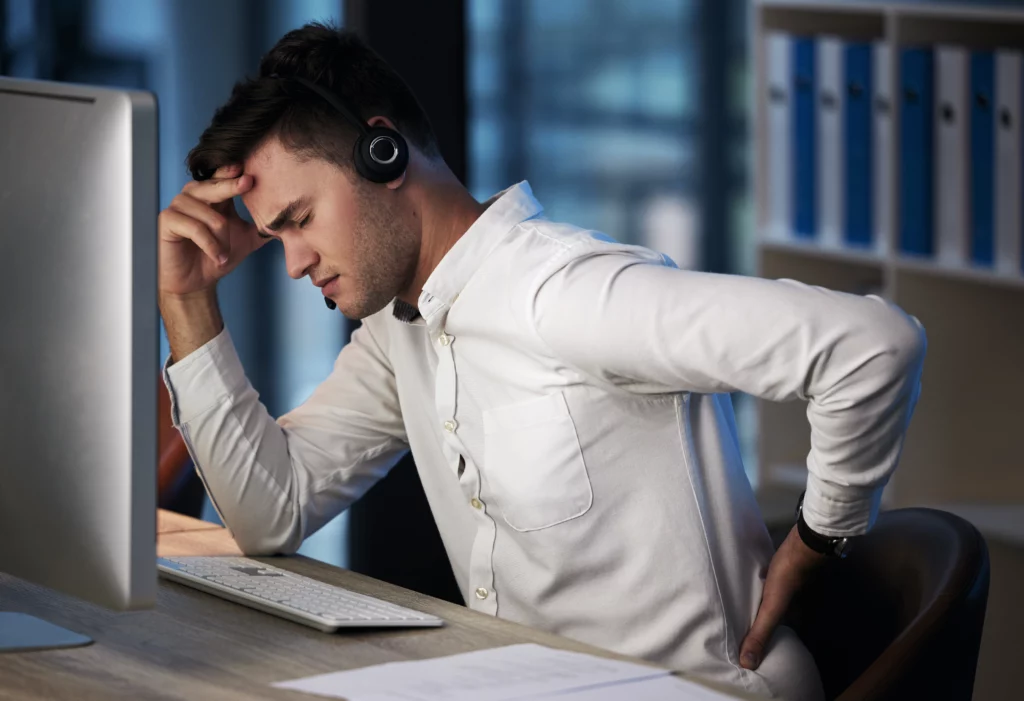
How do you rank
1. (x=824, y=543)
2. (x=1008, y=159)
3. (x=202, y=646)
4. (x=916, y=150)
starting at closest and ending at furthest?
(x=202, y=646)
(x=824, y=543)
(x=1008, y=159)
(x=916, y=150)

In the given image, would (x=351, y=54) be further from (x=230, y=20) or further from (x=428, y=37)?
(x=230, y=20)

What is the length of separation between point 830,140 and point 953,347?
475mm

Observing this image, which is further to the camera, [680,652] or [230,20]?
[230,20]

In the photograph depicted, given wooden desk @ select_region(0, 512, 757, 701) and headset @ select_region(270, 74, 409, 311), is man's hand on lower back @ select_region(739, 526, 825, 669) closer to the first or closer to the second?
wooden desk @ select_region(0, 512, 757, 701)

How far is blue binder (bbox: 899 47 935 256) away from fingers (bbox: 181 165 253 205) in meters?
1.47

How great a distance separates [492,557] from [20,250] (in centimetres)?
63

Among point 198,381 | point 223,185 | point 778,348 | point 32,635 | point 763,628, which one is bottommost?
point 763,628

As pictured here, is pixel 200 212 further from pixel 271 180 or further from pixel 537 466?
Result: pixel 537 466

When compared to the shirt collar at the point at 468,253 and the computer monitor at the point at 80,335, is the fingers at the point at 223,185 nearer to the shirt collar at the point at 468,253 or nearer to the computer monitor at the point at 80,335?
the shirt collar at the point at 468,253

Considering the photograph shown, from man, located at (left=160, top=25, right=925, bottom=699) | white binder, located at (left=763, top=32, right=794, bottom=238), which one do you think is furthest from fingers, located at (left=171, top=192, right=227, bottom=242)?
white binder, located at (left=763, top=32, right=794, bottom=238)

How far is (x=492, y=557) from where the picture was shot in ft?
4.77

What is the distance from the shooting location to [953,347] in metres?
2.63

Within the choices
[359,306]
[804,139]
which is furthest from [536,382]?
[804,139]

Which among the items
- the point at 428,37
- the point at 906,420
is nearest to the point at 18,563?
the point at 906,420
